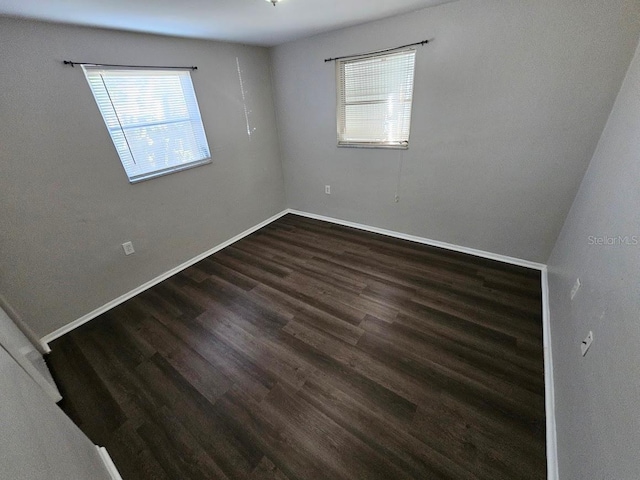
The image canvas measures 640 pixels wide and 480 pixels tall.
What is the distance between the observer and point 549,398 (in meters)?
1.43

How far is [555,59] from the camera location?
6.22 ft

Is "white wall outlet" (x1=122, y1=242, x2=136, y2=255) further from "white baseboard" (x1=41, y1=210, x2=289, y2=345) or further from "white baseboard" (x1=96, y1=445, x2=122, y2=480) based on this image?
"white baseboard" (x1=96, y1=445, x2=122, y2=480)

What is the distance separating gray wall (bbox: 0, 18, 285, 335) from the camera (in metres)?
1.76

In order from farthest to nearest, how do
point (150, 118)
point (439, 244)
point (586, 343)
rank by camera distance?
point (439, 244), point (150, 118), point (586, 343)

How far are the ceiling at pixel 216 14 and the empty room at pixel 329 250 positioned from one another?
0.09 feet

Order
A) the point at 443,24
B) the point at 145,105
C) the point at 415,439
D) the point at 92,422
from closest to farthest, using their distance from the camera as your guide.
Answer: the point at 415,439 < the point at 92,422 < the point at 443,24 < the point at 145,105

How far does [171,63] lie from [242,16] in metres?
0.94

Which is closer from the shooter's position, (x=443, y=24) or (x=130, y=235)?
(x=443, y=24)

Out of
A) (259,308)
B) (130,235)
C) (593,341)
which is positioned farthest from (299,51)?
(593,341)

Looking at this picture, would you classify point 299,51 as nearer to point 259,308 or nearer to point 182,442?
point 259,308

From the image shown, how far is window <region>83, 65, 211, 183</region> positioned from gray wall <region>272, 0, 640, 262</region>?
4.42 feet

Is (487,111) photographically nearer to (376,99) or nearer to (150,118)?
(376,99)

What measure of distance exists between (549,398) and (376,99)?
2869 mm

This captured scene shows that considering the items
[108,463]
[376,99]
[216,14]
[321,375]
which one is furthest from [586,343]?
[216,14]
